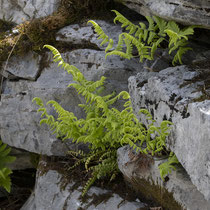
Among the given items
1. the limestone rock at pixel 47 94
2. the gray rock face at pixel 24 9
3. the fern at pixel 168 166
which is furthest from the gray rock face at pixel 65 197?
the gray rock face at pixel 24 9

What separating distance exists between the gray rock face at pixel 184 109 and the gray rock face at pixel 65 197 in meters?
1.29

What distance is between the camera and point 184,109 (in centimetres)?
323

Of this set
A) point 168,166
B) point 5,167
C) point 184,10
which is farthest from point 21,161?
point 184,10

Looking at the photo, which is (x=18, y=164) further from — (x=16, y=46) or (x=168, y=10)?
(x=168, y=10)

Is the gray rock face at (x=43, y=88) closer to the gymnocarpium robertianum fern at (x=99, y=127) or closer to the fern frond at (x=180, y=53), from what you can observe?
the gymnocarpium robertianum fern at (x=99, y=127)

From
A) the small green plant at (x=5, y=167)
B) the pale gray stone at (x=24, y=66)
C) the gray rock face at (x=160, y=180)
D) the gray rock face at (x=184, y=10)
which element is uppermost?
the gray rock face at (x=184, y=10)

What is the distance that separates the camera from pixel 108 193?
4531 millimetres

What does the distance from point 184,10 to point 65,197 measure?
311 centimetres

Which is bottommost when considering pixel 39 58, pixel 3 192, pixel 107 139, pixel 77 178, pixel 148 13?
pixel 3 192

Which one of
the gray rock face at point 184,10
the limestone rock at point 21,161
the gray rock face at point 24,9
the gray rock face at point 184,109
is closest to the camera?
the gray rock face at point 184,109

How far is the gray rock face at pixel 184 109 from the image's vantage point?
2.94 m

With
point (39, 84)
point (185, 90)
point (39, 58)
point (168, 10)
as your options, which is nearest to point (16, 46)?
point (39, 58)

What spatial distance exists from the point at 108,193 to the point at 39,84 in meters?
2.21

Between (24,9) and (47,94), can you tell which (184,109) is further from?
(24,9)
